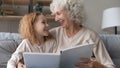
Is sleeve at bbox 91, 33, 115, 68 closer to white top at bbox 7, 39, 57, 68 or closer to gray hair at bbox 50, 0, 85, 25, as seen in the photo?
gray hair at bbox 50, 0, 85, 25

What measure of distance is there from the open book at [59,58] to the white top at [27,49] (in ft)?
0.67

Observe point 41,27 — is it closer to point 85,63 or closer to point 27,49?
point 27,49

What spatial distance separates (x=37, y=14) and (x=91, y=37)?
41 centimetres

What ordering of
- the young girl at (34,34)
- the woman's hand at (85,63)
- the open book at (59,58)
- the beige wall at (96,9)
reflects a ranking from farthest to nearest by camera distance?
the beige wall at (96,9), the young girl at (34,34), the woman's hand at (85,63), the open book at (59,58)

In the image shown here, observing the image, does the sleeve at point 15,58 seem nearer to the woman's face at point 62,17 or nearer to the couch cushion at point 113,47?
the woman's face at point 62,17

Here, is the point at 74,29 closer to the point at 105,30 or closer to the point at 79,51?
the point at 79,51

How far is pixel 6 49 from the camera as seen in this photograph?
1.74 metres

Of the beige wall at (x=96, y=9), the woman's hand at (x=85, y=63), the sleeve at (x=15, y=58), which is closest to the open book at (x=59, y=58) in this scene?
the woman's hand at (x=85, y=63)

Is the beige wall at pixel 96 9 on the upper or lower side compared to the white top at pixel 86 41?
upper

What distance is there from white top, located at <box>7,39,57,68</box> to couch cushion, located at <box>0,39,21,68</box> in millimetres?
226

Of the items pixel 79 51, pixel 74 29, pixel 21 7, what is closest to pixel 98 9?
pixel 21 7

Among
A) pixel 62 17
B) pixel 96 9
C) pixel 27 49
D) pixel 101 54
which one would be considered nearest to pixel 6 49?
pixel 27 49

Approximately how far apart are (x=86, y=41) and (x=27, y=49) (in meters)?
0.41

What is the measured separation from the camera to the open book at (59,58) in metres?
1.20
